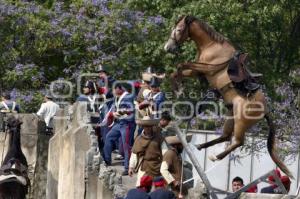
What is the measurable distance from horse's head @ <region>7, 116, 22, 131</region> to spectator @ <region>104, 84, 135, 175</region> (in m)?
4.96

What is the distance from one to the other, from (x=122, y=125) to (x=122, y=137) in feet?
0.88

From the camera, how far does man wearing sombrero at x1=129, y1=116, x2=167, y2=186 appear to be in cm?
2060

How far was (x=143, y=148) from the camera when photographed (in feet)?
67.8

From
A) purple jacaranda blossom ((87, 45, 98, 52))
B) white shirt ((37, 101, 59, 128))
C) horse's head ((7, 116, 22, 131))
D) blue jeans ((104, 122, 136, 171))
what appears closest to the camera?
blue jeans ((104, 122, 136, 171))

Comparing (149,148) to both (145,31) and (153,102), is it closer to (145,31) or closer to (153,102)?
(153,102)

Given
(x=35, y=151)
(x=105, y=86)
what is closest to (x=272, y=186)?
(x=105, y=86)

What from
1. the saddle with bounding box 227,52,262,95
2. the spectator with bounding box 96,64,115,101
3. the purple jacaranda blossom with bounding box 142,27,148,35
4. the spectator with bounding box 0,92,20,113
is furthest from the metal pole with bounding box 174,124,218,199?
the purple jacaranda blossom with bounding box 142,27,148,35

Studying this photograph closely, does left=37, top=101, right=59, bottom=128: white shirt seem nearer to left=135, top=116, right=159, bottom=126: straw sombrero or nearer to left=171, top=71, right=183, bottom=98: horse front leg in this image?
left=135, top=116, right=159, bottom=126: straw sombrero

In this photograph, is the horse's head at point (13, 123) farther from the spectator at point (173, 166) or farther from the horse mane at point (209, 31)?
the horse mane at point (209, 31)

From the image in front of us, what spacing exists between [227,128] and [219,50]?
1.26 meters

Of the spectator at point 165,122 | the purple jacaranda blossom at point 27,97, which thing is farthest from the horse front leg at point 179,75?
the purple jacaranda blossom at point 27,97

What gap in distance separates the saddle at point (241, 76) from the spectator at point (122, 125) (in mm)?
Answer: 4090

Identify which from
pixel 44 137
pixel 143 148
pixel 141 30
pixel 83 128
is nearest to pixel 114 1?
pixel 141 30

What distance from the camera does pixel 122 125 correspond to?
22828mm
